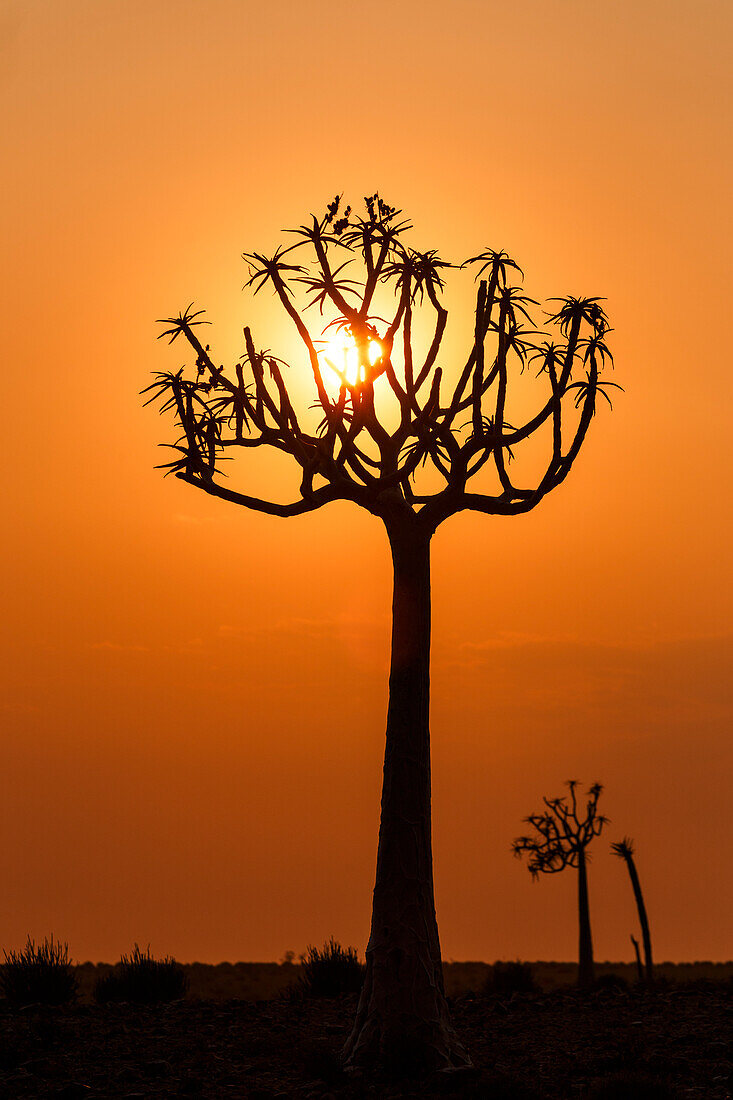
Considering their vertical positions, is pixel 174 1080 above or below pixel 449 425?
below

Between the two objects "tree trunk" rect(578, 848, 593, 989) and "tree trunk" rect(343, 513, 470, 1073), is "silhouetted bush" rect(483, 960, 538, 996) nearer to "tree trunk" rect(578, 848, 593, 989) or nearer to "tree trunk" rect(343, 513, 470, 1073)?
"tree trunk" rect(578, 848, 593, 989)

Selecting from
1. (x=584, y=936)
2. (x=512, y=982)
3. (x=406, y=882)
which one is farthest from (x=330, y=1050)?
(x=584, y=936)

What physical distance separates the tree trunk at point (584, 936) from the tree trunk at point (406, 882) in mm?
13341

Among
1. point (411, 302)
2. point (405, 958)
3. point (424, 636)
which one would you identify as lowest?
point (405, 958)

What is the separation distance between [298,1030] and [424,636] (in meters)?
5.85

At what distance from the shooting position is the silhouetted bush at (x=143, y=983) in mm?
18094

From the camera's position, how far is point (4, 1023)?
1551 centimetres

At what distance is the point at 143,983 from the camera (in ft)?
59.8

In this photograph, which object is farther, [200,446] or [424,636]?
[200,446]

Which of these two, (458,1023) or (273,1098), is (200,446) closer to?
(273,1098)

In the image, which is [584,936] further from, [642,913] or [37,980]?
[37,980]

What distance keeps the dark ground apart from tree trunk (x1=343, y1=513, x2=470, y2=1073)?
46 centimetres

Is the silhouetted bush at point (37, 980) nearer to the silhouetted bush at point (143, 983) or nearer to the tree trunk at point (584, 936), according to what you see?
the silhouetted bush at point (143, 983)

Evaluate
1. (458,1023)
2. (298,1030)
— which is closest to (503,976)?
(458,1023)
